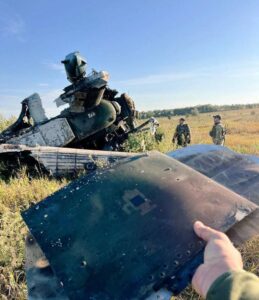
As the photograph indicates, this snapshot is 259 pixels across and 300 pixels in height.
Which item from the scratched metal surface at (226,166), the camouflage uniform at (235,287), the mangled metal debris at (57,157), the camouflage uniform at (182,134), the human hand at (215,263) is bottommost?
the camouflage uniform at (182,134)

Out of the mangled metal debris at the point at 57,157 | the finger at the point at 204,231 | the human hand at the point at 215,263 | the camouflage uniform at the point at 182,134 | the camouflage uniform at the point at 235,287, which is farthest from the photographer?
the camouflage uniform at the point at 182,134

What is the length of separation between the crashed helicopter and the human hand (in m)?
6.24

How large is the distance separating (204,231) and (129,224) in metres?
0.41

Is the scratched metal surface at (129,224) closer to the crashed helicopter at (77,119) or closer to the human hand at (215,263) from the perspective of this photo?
the human hand at (215,263)

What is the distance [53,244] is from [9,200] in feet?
10.6

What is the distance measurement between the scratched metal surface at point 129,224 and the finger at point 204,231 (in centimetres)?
5

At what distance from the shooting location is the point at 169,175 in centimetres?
244

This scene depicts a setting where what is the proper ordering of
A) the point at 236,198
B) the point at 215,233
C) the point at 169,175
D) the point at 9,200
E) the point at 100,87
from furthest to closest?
the point at 100,87 < the point at 9,200 < the point at 169,175 < the point at 236,198 < the point at 215,233

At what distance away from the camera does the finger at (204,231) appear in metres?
1.76

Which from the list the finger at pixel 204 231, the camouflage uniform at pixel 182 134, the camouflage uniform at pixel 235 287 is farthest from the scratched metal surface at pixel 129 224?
the camouflage uniform at pixel 182 134

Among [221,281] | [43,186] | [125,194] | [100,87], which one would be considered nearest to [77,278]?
[125,194]

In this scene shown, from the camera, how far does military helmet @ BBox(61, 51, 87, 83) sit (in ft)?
26.0

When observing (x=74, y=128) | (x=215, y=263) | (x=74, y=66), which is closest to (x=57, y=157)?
(x=74, y=128)

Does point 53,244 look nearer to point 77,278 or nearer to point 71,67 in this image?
point 77,278
